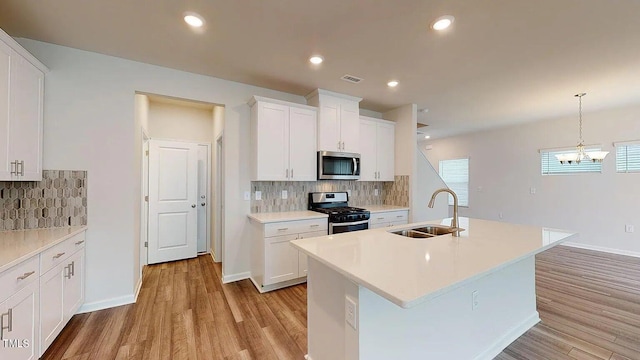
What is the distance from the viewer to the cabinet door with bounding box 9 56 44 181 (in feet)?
6.43

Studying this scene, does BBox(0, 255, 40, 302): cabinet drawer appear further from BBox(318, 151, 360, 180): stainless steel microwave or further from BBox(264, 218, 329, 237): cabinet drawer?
BBox(318, 151, 360, 180): stainless steel microwave

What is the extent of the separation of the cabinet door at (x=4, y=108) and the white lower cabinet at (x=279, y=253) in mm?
2072

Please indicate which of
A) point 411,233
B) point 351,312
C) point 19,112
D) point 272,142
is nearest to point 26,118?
point 19,112

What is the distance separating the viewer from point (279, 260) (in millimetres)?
3020

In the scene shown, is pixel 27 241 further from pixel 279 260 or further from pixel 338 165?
pixel 338 165

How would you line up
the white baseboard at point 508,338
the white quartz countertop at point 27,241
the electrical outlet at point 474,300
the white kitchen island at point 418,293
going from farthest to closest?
the white baseboard at point 508,338 < the electrical outlet at point 474,300 < the white quartz countertop at point 27,241 < the white kitchen island at point 418,293

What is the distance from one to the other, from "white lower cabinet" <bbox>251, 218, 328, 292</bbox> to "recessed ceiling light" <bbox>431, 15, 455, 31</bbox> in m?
2.32

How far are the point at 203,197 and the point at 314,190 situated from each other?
2.09 metres

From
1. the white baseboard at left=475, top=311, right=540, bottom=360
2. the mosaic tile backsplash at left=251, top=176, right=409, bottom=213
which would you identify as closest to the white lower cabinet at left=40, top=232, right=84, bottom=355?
the mosaic tile backsplash at left=251, top=176, right=409, bottom=213

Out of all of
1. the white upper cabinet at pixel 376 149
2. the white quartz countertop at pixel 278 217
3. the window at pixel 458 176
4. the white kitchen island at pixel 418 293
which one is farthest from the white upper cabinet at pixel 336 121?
the window at pixel 458 176

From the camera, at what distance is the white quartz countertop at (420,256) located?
1038mm

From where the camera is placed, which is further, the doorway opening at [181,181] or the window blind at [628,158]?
the window blind at [628,158]

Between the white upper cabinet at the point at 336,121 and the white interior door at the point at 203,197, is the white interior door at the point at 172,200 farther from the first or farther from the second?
the white upper cabinet at the point at 336,121

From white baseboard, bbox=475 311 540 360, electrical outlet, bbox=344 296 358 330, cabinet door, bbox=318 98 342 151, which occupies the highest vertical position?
cabinet door, bbox=318 98 342 151
